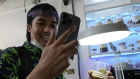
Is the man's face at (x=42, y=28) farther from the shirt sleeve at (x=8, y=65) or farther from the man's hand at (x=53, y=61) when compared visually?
the man's hand at (x=53, y=61)

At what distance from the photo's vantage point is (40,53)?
2.10 ft

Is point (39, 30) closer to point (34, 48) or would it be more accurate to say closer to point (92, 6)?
point (34, 48)

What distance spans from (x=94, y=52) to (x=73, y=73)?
48 cm

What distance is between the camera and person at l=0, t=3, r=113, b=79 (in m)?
0.36

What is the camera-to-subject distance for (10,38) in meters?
2.66

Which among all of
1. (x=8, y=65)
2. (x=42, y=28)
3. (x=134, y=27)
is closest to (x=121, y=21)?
(x=134, y=27)

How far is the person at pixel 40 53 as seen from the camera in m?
0.36

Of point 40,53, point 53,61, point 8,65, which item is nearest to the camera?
point 53,61

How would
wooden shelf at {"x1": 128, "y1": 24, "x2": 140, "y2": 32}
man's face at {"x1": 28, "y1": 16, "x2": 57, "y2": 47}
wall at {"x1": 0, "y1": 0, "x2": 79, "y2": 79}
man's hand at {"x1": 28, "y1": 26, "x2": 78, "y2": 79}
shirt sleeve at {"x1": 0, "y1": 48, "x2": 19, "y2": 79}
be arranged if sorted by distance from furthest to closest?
wall at {"x1": 0, "y1": 0, "x2": 79, "y2": 79}, wooden shelf at {"x1": 128, "y1": 24, "x2": 140, "y2": 32}, man's face at {"x1": 28, "y1": 16, "x2": 57, "y2": 47}, shirt sleeve at {"x1": 0, "y1": 48, "x2": 19, "y2": 79}, man's hand at {"x1": 28, "y1": 26, "x2": 78, "y2": 79}

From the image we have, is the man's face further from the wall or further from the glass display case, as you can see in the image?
the wall

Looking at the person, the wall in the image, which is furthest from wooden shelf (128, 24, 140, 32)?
the person

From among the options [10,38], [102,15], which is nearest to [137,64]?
[102,15]

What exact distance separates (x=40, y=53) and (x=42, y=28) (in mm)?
141

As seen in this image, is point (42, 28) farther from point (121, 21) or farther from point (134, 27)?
point (134, 27)
